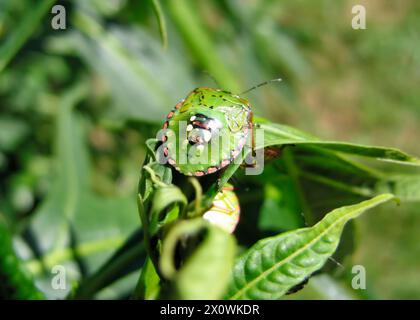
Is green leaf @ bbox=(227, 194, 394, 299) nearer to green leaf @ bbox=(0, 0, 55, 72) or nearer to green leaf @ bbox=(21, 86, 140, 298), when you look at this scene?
green leaf @ bbox=(21, 86, 140, 298)

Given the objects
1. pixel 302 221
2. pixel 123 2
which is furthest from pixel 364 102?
pixel 302 221

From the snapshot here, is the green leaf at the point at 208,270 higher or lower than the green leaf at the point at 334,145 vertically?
lower

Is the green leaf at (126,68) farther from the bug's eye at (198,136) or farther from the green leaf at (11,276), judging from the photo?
the green leaf at (11,276)

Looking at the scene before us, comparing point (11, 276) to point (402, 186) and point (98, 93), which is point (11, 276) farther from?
point (98, 93)

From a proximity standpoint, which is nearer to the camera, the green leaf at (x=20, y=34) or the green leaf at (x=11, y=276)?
the green leaf at (x=11, y=276)

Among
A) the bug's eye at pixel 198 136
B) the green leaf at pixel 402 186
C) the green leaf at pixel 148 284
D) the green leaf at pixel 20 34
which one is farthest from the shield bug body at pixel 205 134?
the green leaf at pixel 20 34

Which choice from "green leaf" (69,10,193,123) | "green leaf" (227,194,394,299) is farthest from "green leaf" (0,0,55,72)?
"green leaf" (227,194,394,299)
